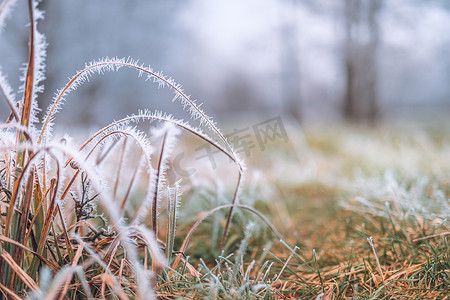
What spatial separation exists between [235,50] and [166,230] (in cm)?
472

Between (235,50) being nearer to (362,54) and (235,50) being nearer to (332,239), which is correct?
(362,54)

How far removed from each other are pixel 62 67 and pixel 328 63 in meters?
4.01

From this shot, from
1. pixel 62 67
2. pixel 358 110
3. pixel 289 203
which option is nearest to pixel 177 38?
pixel 62 67

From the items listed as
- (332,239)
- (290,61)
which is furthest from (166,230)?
(290,61)

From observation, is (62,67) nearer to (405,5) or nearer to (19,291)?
(19,291)

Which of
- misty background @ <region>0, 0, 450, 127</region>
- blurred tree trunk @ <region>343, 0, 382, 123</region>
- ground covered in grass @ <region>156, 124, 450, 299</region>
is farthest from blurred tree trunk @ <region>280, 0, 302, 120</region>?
ground covered in grass @ <region>156, 124, 450, 299</region>

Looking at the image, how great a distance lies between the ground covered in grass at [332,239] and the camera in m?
0.66

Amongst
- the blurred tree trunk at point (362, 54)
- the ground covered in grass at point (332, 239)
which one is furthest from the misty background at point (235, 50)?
the ground covered in grass at point (332, 239)

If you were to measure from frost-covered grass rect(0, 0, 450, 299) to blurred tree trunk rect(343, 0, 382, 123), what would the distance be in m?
3.36

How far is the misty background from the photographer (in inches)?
130

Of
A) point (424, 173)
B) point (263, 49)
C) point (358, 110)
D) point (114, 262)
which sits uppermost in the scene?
point (263, 49)

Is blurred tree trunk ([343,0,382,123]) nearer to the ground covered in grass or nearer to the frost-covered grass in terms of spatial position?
Answer: the ground covered in grass

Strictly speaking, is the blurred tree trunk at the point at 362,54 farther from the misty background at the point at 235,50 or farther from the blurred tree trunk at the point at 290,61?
the blurred tree trunk at the point at 290,61

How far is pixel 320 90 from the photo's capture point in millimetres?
7895
